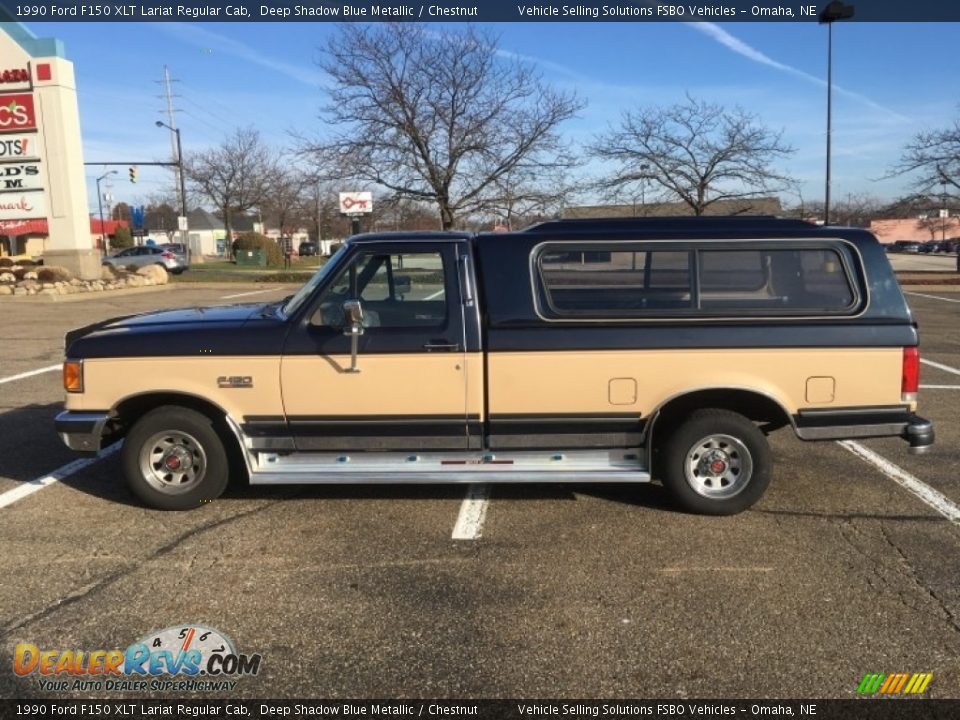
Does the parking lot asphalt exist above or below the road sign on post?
below

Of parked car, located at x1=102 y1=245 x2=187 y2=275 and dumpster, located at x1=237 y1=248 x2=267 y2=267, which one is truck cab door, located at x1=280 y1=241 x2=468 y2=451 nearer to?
parked car, located at x1=102 y1=245 x2=187 y2=275

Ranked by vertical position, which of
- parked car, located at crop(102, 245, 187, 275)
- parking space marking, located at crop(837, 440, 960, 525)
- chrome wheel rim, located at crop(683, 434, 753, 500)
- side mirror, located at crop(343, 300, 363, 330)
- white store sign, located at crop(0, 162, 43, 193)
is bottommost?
parking space marking, located at crop(837, 440, 960, 525)

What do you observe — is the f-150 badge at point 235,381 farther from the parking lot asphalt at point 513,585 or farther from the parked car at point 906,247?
the parked car at point 906,247

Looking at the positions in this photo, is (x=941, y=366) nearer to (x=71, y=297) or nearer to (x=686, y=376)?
(x=686, y=376)

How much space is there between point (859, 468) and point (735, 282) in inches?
84.1

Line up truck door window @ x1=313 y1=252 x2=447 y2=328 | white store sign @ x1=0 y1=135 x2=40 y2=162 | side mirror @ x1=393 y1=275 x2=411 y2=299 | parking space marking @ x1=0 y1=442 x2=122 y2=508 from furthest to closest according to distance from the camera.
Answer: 1. white store sign @ x1=0 y1=135 x2=40 y2=162
2. parking space marking @ x1=0 y1=442 x2=122 y2=508
3. side mirror @ x1=393 y1=275 x2=411 y2=299
4. truck door window @ x1=313 y1=252 x2=447 y2=328

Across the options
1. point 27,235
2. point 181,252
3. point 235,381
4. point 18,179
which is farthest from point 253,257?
point 235,381

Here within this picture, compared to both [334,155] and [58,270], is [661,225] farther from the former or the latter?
[58,270]

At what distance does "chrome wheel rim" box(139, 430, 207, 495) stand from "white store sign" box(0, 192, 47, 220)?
69.5 ft

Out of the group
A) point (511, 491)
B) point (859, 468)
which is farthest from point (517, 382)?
point (859, 468)

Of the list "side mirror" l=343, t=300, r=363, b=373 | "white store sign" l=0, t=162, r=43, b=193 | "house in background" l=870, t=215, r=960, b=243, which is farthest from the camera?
"house in background" l=870, t=215, r=960, b=243

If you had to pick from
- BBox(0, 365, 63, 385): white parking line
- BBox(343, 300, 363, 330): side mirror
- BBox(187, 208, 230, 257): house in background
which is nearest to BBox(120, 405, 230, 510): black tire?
BBox(343, 300, 363, 330): side mirror

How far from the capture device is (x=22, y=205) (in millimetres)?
22109

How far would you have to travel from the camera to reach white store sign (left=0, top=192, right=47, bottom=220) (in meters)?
22.0
